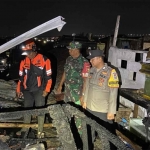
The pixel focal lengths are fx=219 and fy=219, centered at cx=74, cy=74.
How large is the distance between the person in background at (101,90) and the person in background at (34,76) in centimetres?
113

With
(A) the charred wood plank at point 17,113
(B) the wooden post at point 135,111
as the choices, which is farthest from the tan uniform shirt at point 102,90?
(A) the charred wood plank at point 17,113

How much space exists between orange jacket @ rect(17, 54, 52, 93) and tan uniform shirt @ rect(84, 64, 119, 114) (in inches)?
43.0

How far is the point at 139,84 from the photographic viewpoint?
657cm

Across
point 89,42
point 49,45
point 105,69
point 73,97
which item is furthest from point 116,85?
point 49,45

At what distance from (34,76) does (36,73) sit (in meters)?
0.10

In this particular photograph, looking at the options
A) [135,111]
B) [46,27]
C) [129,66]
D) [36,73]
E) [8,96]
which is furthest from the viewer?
[8,96]

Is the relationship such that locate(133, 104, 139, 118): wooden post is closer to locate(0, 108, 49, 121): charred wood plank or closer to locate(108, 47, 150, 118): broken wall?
locate(108, 47, 150, 118): broken wall

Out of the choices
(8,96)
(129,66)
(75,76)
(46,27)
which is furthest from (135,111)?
(46,27)

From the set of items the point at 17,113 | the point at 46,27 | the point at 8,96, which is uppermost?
the point at 46,27

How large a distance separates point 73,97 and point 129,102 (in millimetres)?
1910

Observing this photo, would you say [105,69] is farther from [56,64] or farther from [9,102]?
[56,64]

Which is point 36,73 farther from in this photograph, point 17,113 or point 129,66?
point 129,66

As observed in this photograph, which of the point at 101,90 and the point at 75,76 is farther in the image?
the point at 75,76

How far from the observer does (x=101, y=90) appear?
4363 mm
